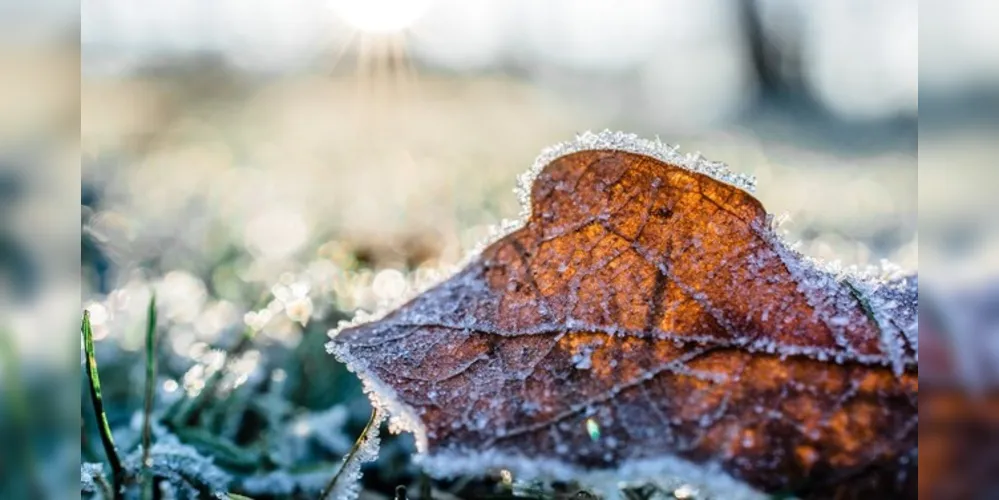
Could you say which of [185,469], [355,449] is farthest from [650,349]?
[185,469]

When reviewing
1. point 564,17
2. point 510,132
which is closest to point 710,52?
point 564,17

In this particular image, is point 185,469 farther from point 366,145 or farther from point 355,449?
point 366,145

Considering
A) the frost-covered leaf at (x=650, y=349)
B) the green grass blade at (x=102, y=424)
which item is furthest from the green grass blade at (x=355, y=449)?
the green grass blade at (x=102, y=424)

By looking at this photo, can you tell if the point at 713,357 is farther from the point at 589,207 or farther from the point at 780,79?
the point at 780,79

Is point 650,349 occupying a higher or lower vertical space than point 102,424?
higher

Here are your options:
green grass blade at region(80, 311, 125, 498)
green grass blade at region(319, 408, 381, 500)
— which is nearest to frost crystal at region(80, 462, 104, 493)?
green grass blade at region(80, 311, 125, 498)

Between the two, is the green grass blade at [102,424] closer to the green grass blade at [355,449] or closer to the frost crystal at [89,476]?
the frost crystal at [89,476]

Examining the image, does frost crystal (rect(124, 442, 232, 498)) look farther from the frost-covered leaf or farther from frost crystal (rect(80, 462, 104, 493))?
the frost-covered leaf
